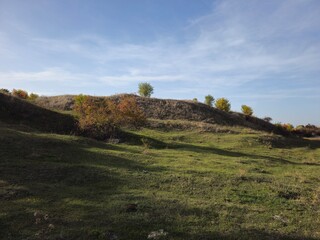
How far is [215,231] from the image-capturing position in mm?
12961

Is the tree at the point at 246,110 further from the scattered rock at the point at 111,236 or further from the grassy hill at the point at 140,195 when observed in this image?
the scattered rock at the point at 111,236

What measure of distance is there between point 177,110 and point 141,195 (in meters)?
55.7

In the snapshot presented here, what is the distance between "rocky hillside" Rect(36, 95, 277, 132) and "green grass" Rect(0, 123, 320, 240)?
3902cm

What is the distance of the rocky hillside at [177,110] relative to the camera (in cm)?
6838

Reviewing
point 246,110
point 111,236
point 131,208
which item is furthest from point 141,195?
point 246,110

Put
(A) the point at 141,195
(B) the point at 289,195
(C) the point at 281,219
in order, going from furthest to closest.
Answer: (B) the point at 289,195, (A) the point at 141,195, (C) the point at 281,219

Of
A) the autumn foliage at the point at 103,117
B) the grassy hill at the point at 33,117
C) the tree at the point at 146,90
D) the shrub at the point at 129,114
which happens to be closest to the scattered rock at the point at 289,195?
A: the autumn foliage at the point at 103,117

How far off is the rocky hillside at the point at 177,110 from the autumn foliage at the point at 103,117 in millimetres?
21127

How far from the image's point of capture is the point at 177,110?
72.4 metres

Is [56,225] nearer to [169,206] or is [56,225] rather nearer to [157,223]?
[157,223]

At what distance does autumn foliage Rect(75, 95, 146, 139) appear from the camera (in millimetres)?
41938

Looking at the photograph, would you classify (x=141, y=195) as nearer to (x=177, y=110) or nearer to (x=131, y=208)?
(x=131, y=208)

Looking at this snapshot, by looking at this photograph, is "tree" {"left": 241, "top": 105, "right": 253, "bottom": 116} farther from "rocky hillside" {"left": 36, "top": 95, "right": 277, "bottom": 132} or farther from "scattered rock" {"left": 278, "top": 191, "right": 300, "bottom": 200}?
"scattered rock" {"left": 278, "top": 191, "right": 300, "bottom": 200}

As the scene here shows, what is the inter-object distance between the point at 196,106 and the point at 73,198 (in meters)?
61.6
